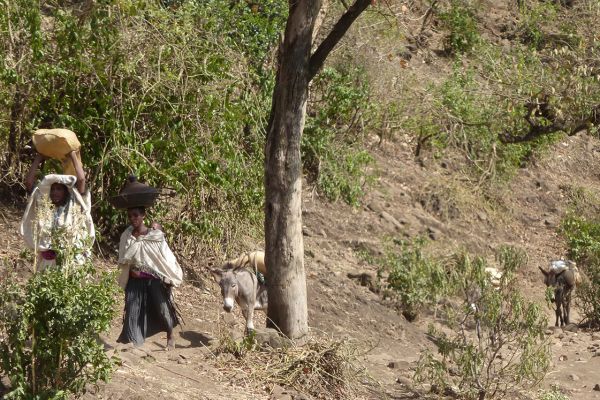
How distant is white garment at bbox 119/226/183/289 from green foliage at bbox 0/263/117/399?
1.91 meters

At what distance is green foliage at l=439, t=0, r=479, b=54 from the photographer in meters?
21.8

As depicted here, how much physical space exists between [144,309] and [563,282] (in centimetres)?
822

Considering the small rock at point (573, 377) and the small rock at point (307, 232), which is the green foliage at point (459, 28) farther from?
the small rock at point (573, 377)

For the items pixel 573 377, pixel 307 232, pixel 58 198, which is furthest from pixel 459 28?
pixel 58 198

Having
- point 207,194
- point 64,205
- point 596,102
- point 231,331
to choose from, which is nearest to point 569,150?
point 596,102

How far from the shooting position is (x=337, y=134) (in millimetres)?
15633

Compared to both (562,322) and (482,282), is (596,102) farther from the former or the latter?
(482,282)

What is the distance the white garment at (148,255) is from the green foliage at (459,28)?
1440cm

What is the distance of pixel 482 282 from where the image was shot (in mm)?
9445

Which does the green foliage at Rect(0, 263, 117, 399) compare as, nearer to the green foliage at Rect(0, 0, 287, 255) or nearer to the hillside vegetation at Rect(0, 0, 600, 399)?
the hillside vegetation at Rect(0, 0, 600, 399)

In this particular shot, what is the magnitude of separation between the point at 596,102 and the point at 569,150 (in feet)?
19.6

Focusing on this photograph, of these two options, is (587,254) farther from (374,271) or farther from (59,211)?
(59,211)

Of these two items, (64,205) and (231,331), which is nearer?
(64,205)

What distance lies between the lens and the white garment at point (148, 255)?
322 inches
